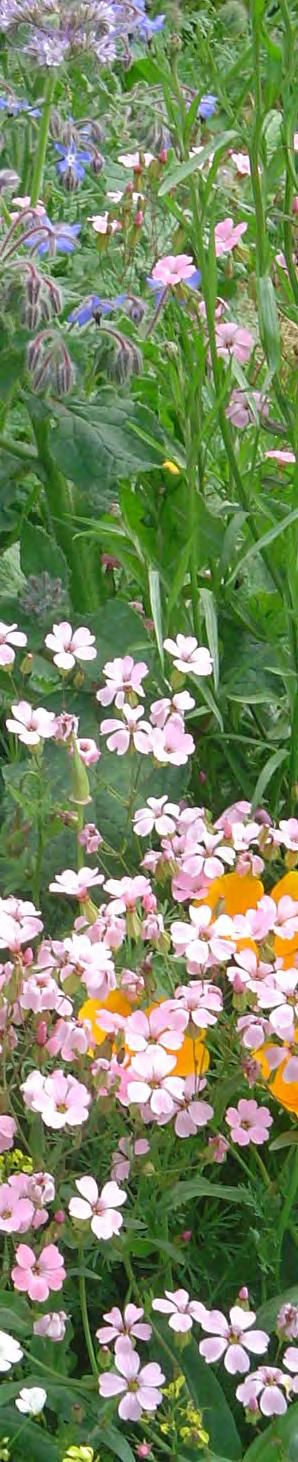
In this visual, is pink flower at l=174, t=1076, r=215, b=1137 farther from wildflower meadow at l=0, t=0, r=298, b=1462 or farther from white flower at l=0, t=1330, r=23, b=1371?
white flower at l=0, t=1330, r=23, b=1371

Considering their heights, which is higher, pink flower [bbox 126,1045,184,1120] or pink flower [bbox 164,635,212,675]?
pink flower [bbox 164,635,212,675]

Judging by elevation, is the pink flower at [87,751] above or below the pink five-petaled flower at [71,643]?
below

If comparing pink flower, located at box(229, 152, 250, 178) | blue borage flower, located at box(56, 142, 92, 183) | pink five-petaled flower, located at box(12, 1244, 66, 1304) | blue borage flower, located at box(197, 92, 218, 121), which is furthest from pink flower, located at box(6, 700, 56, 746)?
blue borage flower, located at box(197, 92, 218, 121)

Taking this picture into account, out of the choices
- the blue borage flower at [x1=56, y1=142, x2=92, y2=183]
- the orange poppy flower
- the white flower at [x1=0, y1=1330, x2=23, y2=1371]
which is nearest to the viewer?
the white flower at [x1=0, y1=1330, x2=23, y2=1371]

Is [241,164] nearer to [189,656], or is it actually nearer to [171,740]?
[189,656]

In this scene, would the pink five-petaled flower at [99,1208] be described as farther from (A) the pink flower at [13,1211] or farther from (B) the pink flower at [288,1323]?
(B) the pink flower at [288,1323]

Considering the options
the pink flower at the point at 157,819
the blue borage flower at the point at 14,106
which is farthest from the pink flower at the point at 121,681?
the blue borage flower at the point at 14,106

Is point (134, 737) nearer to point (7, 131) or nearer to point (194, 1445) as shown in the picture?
point (194, 1445)
